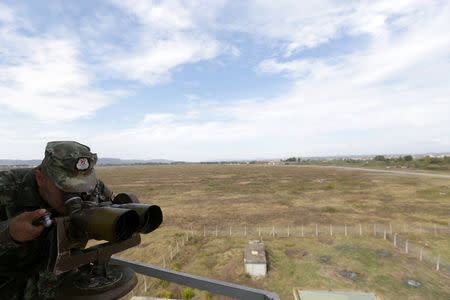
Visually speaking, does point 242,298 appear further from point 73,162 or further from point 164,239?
point 164,239

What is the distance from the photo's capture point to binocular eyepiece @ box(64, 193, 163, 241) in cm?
158

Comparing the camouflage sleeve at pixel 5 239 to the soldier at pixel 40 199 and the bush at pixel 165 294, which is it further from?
the bush at pixel 165 294

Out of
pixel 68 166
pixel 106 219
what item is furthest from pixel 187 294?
pixel 106 219

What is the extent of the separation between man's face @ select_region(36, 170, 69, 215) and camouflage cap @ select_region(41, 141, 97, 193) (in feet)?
0.28

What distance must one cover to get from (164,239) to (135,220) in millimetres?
16060

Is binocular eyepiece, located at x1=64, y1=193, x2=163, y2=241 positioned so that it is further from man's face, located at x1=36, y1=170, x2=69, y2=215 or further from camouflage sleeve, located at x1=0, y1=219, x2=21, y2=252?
camouflage sleeve, located at x1=0, y1=219, x2=21, y2=252

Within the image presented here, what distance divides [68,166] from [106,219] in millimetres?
726

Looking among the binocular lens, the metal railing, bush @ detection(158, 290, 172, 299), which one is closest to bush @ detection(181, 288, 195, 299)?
bush @ detection(158, 290, 172, 299)

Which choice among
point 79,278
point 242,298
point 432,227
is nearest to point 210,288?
point 242,298

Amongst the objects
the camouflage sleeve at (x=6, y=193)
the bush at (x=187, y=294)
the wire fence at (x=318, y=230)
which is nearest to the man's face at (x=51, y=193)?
the camouflage sleeve at (x=6, y=193)

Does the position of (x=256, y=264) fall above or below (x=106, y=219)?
below

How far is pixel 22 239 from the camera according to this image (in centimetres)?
147

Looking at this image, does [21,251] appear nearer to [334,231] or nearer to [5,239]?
[5,239]

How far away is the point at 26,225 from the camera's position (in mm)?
1434
